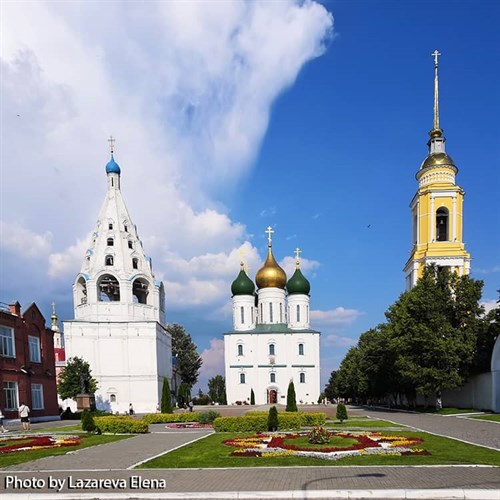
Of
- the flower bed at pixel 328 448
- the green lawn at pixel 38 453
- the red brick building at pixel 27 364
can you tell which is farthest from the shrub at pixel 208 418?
the red brick building at pixel 27 364

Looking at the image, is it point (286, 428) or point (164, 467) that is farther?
point (286, 428)

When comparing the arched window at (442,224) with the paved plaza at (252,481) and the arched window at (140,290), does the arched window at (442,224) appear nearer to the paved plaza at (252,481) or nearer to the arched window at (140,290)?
the arched window at (140,290)

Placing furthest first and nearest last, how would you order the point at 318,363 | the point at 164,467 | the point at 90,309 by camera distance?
the point at 318,363
the point at 90,309
the point at 164,467

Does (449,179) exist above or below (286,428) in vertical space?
above

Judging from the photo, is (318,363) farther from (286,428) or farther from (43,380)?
(286,428)

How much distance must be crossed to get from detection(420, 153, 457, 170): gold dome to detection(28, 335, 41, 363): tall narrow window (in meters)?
36.2

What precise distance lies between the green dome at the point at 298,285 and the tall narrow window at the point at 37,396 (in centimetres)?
3577

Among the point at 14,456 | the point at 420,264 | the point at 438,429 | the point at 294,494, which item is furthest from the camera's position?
the point at 420,264

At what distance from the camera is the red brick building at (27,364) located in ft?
93.0

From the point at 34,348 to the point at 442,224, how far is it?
117ft

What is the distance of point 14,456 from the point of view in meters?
13.5

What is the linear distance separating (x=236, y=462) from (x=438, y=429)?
39.0ft

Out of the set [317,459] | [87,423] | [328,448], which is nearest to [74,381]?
[87,423]

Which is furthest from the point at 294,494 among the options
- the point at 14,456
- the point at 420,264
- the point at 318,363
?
the point at 318,363
